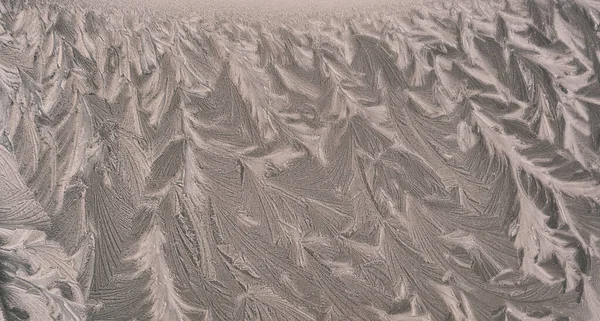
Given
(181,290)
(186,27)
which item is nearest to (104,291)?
(181,290)

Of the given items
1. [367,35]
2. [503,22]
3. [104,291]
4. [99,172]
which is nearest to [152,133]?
[99,172]

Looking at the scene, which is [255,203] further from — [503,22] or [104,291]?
[503,22]

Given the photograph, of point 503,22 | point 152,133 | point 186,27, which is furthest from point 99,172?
point 503,22

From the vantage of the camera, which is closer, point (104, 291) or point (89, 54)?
point (104, 291)

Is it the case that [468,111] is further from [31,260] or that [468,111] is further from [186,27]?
[31,260]

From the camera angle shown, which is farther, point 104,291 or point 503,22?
point 503,22

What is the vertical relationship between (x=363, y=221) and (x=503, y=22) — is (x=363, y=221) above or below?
below

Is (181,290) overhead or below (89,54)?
below

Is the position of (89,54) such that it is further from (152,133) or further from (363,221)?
(363,221)
